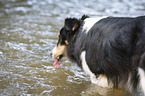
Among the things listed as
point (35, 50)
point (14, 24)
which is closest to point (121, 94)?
point (35, 50)

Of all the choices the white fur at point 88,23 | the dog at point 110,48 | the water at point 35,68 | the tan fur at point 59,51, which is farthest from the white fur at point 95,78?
the tan fur at point 59,51

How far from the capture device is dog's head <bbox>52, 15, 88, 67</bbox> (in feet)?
11.0

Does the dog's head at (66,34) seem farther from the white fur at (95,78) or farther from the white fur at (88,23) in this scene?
the white fur at (95,78)

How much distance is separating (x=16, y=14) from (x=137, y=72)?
7.11 m

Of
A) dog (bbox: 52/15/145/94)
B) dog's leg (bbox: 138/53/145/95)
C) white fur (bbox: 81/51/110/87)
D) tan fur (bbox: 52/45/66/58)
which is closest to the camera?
dog's leg (bbox: 138/53/145/95)

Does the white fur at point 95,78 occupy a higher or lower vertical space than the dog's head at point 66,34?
lower

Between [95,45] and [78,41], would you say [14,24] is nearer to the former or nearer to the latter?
[78,41]

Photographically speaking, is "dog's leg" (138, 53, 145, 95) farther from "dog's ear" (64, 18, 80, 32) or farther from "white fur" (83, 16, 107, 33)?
"dog's ear" (64, 18, 80, 32)

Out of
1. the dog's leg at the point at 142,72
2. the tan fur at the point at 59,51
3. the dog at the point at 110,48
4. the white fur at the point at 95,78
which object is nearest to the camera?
the dog's leg at the point at 142,72

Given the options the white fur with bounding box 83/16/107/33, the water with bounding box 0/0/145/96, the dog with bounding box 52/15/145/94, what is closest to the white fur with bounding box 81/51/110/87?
the dog with bounding box 52/15/145/94

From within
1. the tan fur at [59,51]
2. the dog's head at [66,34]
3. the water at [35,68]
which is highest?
the dog's head at [66,34]

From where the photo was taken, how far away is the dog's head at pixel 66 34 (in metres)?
3.35

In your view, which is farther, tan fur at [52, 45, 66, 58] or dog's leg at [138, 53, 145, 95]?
tan fur at [52, 45, 66, 58]

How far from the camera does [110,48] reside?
2.62 metres
